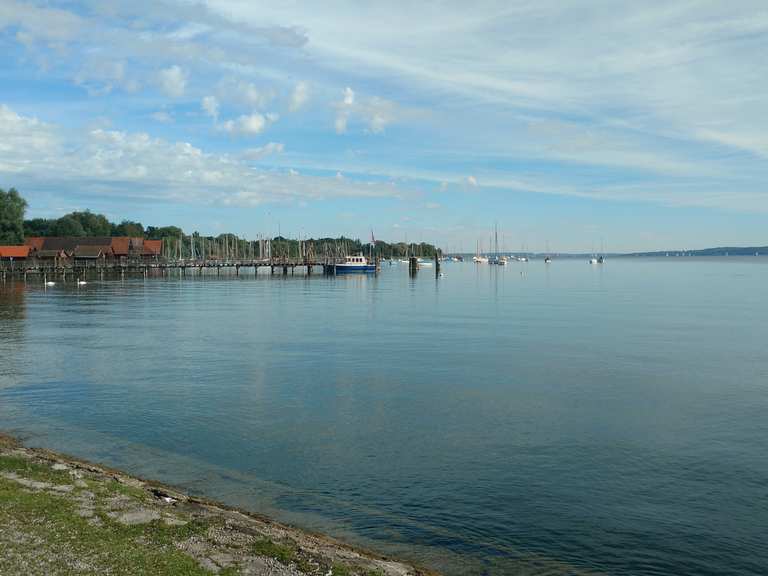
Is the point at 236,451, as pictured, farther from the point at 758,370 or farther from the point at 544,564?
the point at 758,370

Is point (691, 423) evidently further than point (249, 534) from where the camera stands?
Yes

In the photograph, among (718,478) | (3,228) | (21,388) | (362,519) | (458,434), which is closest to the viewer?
(362,519)

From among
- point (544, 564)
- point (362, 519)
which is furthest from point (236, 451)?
point (544, 564)

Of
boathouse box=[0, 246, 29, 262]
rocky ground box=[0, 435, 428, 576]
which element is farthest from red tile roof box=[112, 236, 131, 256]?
rocky ground box=[0, 435, 428, 576]

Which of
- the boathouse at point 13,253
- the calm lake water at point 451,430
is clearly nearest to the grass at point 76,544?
the calm lake water at point 451,430

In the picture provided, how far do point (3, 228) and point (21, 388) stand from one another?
150956 millimetres

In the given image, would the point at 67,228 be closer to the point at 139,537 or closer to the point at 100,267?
the point at 100,267

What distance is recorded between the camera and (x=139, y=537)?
1287cm

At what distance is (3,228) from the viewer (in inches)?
6334

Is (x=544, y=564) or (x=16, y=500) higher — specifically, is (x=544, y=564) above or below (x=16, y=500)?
below

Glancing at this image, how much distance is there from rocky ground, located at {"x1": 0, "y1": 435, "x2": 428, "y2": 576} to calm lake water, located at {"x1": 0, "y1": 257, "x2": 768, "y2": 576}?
1.74 metres

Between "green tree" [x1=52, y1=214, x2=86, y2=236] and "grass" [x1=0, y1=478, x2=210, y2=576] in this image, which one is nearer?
"grass" [x1=0, y1=478, x2=210, y2=576]

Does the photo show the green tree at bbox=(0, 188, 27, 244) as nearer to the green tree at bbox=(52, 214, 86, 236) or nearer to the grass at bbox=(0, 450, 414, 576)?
the green tree at bbox=(52, 214, 86, 236)

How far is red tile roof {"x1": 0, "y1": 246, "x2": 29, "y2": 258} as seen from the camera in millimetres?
150837
